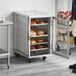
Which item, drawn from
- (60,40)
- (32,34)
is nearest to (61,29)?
(60,40)

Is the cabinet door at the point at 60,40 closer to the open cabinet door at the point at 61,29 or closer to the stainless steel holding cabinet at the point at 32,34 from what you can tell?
the open cabinet door at the point at 61,29

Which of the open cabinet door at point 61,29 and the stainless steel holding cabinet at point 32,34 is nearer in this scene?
the stainless steel holding cabinet at point 32,34

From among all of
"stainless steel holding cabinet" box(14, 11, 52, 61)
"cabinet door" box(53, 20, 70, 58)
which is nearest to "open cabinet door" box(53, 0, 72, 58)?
"cabinet door" box(53, 20, 70, 58)

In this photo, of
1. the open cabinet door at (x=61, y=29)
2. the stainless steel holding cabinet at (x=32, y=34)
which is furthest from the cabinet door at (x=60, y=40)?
the stainless steel holding cabinet at (x=32, y=34)

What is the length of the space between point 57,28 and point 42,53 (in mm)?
830

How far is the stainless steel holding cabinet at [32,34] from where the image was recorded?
183 inches

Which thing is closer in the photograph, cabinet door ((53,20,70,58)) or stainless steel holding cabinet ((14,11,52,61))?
stainless steel holding cabinet ((14,11,52,61))

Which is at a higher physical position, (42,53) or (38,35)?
(38,35)

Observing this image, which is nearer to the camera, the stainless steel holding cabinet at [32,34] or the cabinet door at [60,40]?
the stainless steel holding cabinet at [32,34]

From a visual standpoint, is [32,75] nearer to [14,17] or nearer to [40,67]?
[40,67]

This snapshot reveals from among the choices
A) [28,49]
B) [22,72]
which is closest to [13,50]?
[28,49]

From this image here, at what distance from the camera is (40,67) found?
4.52 m

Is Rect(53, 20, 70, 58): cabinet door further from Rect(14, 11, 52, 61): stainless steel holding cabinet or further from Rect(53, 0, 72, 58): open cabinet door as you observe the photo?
Rect(14, 11, 52, 61): stainless steel holding cabinet

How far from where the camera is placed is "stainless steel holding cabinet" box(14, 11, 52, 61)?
15.3 feet
